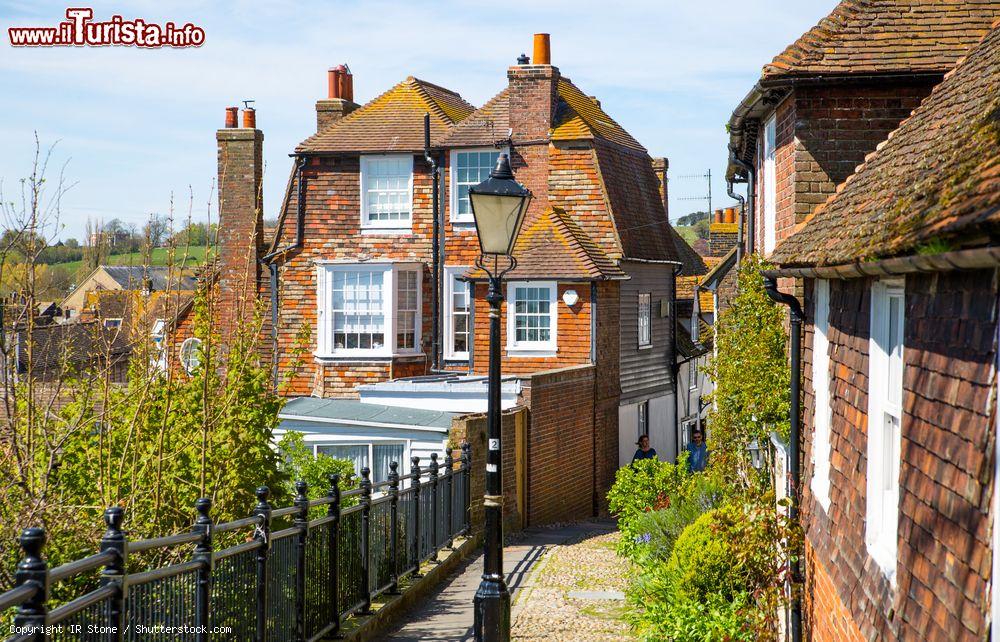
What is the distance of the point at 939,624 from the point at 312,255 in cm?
2492

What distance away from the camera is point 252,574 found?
8.30 m

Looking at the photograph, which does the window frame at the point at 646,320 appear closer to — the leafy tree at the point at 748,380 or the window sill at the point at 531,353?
the window sill at the point at 531,353

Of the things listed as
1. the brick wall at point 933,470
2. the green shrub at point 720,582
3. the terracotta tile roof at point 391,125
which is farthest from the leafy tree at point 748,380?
the terracotta tile roof at point 391,125

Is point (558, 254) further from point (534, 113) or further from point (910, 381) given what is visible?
point (910, 381)

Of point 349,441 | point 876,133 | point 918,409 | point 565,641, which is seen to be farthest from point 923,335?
point 349,441

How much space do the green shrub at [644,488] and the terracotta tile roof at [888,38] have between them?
706cm

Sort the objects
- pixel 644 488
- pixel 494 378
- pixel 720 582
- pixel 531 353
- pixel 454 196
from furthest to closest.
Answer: pixel 454 196, pixel 531 353, pixel 644 488, pixel 720 582, pixel 494 378

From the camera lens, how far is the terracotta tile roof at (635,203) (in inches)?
1048

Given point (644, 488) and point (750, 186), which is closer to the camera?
point (750, 186)

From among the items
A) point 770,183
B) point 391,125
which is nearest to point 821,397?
point 770,183

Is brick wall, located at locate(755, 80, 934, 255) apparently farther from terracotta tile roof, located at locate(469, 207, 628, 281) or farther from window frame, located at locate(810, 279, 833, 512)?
terracotta tile roof, located at locate(469, 207, 628, 281)

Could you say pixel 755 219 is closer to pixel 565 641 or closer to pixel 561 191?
pixel 565 641

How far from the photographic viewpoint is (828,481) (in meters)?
7.40

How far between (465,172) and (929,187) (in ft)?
72.9
